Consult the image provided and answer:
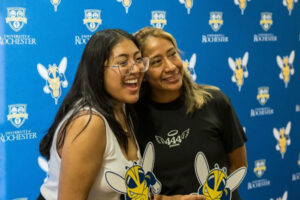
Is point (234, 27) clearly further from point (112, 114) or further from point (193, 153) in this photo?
point (112, 114)

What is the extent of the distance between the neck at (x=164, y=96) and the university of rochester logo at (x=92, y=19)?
0.81 metres

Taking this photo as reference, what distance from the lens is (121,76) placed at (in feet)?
4.11

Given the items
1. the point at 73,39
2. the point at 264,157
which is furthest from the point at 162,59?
the point at 264,157

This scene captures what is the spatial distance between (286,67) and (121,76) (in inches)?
80.7

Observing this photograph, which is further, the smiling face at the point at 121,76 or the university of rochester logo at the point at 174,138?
the university of rochester logo at the point at 174,138

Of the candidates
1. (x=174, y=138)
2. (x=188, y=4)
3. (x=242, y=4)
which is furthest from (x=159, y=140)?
(x=242, y=4)

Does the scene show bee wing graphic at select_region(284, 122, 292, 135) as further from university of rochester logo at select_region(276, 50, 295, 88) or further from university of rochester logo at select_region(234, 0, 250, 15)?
university of rochester logo at select_region(234, 0, 250, 15)

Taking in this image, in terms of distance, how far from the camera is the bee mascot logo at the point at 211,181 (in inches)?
50.2

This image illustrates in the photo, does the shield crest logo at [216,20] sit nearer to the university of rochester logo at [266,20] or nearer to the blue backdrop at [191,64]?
the blue backdrop at [191,64]

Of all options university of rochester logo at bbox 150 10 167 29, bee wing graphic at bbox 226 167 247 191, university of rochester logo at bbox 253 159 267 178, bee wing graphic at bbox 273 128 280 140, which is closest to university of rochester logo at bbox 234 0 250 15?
university of rochester logo at bbox 150 10 167 29

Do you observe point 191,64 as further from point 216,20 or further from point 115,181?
point 115,181

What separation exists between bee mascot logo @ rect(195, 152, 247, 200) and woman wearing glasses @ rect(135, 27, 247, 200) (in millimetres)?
136

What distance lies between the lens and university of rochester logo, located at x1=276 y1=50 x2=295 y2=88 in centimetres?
290

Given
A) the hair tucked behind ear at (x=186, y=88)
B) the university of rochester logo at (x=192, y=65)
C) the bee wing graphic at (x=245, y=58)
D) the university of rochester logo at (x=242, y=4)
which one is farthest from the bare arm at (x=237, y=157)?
the university of rochester logo at (x=242, y=4)
